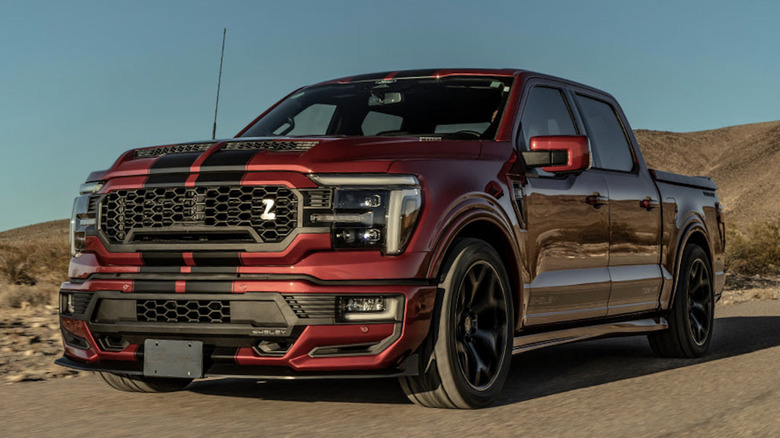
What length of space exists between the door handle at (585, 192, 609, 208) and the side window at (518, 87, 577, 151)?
512 millimetres

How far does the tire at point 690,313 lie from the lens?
27.6 feet

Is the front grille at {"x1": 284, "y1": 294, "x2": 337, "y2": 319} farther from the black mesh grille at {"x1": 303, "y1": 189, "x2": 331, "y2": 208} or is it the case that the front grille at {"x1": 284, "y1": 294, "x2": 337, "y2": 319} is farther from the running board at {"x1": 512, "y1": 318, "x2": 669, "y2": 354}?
the running board at {"x1": 512, "y1": 318, "x2": 669, "y2": 354}

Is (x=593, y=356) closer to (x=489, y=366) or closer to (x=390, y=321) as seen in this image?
(x=489, y=366)

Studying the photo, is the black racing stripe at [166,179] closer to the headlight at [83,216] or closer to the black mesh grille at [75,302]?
the headlight at [83,216]

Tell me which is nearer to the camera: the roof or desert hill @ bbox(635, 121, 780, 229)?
the roof

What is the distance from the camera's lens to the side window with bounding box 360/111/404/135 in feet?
22.7

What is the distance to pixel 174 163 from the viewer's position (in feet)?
18.1

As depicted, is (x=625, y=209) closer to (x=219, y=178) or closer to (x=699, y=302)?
(x=699, y=302)

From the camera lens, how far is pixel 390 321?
5.12 m

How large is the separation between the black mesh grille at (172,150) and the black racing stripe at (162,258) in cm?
60

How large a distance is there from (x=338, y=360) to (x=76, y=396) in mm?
1989

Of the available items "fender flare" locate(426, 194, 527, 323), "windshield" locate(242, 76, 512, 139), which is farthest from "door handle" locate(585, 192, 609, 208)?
"fender flare" locate(426, 194, 527, 323)

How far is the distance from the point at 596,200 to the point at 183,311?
10.1 feet

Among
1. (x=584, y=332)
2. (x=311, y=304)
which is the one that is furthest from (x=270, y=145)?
(x=584, y=332)
